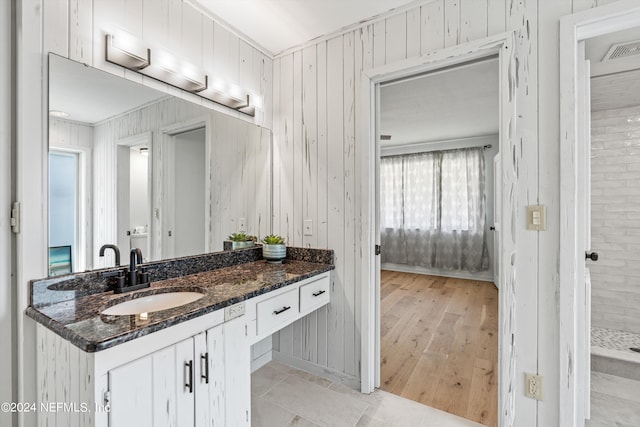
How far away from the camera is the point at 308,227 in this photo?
2.24 m

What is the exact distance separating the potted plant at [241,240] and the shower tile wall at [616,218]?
3121 mm

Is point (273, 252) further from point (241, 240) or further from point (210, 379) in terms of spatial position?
point (210, 379)

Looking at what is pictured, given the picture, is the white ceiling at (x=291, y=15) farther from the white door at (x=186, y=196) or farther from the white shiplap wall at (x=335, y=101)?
the white door at (x=186, y=196)

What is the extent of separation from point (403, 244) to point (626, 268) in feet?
10.8

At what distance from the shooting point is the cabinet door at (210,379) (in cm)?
117

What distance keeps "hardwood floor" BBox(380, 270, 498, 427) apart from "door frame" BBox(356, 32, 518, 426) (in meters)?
0.30

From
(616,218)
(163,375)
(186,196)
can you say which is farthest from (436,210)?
(163,375)

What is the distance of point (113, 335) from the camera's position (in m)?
Result: 0.90

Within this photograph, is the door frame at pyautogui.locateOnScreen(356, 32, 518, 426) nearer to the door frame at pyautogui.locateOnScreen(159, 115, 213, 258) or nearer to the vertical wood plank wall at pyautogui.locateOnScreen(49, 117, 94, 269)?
the door frame at pyautogui.locateOnScreen(159, 115, 213, 258)

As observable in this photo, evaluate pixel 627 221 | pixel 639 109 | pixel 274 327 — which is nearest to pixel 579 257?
pixel 274 327

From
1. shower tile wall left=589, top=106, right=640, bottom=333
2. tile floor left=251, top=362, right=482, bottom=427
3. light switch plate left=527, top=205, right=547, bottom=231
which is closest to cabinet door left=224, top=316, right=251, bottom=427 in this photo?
tile floor left=251, top=362, right=482, bottom=427

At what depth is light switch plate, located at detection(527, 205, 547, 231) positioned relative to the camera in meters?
1.46

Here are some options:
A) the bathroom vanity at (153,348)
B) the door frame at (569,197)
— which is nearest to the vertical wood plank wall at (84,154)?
the bathroom vanity at (153,348)

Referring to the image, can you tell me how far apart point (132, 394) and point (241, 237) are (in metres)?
1.31
